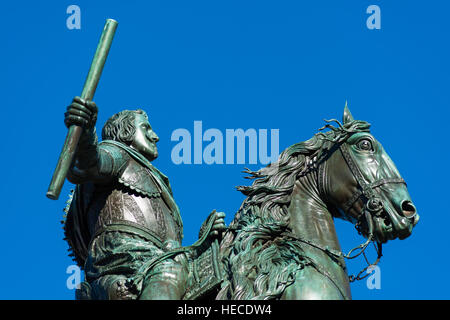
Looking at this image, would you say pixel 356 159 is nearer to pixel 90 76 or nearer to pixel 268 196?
pixel 268 196

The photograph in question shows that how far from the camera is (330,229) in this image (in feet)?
51.5

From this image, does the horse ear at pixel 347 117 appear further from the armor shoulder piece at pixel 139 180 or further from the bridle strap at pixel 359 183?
the armor shoulder piece at pixel 139 180

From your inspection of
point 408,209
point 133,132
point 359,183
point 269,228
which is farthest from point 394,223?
point 133,132

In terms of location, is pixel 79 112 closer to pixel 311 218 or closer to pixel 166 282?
pixel 166 282

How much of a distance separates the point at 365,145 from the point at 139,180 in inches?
129

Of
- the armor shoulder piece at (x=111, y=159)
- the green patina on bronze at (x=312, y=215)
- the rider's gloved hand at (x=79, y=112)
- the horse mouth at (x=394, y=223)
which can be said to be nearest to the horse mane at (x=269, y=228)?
the green patina on bronze at (x=312, y=215)

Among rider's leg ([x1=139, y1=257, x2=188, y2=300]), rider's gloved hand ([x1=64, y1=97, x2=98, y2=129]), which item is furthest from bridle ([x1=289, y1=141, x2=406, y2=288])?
rider's gloved hand ([x1=64, y1=97, x2=98, y2=129])

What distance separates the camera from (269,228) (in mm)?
15453

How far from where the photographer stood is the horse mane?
1498 cm

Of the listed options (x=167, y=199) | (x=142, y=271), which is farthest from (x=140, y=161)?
(x=142, y=271)

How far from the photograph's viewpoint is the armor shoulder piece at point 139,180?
17.0m

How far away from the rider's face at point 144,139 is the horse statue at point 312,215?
8.08 feet

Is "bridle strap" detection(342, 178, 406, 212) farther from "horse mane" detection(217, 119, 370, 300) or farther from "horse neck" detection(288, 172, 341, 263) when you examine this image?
"horse mane" detection(217, 119, 370, 300)
